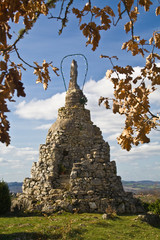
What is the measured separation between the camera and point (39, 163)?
1504 centimetres

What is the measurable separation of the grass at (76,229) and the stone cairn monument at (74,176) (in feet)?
4.89

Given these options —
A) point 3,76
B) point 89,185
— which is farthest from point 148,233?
point 3,76

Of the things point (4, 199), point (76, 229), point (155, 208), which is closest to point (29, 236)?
point (76, 229)

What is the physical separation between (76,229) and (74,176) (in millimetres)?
4625

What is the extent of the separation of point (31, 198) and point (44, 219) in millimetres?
2973

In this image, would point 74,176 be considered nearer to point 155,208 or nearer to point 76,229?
point 76,229

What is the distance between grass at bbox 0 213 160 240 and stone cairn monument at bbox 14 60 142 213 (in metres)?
1.49

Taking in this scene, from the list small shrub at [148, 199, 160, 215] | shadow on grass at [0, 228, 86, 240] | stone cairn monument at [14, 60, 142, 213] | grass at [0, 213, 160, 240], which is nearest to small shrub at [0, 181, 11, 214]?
stone cairn monument at [14, 60, 142, 213]

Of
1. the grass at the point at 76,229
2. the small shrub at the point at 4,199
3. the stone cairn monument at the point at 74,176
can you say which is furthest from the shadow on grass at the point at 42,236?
the small shrub at the point at 4,199

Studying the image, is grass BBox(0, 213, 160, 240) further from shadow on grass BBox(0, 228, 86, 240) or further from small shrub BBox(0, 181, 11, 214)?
small shrub BBox(0, 181, 11, 214)

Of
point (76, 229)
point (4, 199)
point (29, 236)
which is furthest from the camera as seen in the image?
point (4, 199)

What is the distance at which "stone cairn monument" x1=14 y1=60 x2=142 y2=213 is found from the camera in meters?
12.4

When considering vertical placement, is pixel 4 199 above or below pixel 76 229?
above

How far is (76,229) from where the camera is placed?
8.70 metres
